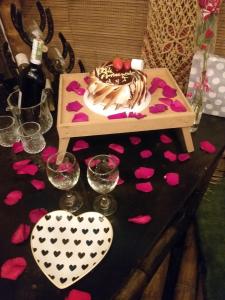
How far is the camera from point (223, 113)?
1.22m

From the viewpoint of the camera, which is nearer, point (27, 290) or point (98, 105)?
point (27, 290)

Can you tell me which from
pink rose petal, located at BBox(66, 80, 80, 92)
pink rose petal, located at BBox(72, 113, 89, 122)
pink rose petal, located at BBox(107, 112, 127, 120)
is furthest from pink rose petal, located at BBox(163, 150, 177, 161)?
pink rose petal, located at BBox(66, 80, 80, 92)

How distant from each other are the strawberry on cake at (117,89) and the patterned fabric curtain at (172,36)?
301mm

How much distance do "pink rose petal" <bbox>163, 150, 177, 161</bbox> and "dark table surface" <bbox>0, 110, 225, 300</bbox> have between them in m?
0.02

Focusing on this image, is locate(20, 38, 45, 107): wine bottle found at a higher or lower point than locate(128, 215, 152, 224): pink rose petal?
higher

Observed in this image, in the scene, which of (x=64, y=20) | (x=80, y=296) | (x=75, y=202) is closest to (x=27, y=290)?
(x=80, y=296)

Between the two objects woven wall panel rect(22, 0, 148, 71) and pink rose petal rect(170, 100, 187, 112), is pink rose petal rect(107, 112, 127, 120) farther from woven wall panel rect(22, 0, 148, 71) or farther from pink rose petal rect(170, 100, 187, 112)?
woven wall panel rect(22, 0, 148, 71)

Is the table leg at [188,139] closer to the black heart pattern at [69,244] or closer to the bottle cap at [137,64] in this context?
the bottle cap at [137,64]

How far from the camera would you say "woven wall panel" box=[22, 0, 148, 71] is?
143cm

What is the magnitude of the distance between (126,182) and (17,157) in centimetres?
44

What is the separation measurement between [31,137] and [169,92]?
1.83ft

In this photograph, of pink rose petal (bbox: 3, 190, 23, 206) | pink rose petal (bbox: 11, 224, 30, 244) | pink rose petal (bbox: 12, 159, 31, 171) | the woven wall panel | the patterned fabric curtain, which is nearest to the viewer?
pink rose petal (bbox: 11, 224, 30, 244)

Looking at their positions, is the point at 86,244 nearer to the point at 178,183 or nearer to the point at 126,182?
the point at 126,182

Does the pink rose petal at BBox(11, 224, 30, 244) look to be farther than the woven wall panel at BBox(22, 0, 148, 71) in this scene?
No
